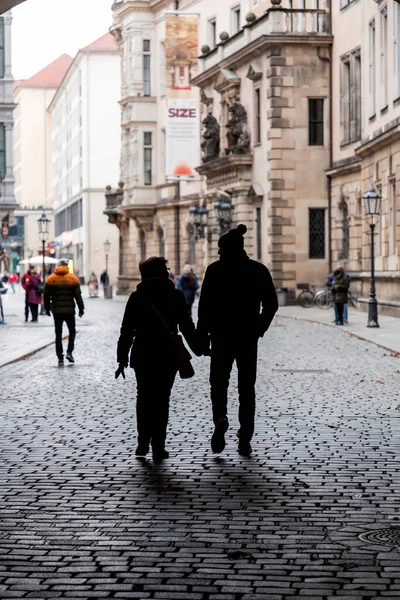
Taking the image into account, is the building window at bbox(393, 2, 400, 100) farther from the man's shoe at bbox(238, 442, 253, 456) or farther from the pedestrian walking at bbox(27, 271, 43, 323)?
the man's shoe at bbox(238, 442, 253, 456)

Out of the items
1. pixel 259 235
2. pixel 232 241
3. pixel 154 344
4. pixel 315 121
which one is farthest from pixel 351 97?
pixel 154 344

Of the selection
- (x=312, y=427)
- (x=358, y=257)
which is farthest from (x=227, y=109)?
(x=312, y=427)

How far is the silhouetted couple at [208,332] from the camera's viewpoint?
10.9 meters

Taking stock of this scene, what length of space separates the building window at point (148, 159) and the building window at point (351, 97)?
25176 millimetres

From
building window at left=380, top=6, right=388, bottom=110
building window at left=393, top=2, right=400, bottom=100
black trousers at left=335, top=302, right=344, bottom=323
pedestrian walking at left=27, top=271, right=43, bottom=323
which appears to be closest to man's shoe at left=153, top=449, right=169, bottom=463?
black trousers at left=335, top=302, right=344, bottom=323

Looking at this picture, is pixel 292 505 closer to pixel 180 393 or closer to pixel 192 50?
pixel 180 393

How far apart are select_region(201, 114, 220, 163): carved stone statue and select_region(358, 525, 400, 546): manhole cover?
51943 mm

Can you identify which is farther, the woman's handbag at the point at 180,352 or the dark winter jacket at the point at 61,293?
the dark winter jacket at the point at 61,293

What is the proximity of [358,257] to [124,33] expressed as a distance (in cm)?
3269

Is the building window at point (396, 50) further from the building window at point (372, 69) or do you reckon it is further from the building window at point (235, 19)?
the building window at point (235, 19)

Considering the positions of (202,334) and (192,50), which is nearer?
(202,334)

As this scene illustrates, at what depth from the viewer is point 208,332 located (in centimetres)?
1105

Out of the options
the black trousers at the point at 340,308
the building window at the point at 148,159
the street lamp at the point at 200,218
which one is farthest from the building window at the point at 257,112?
the building window at the point at 148,159

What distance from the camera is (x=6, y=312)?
5172cm
